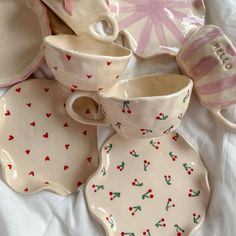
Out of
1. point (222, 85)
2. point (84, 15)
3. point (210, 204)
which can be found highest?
point (84, 15)

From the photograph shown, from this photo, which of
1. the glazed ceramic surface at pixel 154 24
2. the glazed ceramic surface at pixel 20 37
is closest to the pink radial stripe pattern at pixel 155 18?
the glazed ceramic surface at pixel 154 24

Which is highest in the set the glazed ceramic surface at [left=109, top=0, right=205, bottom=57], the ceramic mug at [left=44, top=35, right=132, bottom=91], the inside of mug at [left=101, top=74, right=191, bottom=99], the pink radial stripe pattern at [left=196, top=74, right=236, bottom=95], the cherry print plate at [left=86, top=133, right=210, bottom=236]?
the ceramic mug at [left=44, top=35, right=132, bottom=91]

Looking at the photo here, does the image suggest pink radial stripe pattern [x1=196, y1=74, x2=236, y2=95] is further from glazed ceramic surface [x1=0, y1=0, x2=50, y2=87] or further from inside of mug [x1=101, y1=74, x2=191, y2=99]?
glazed ceramic surface [x1=0, y1=0, x2=50, y2=87]

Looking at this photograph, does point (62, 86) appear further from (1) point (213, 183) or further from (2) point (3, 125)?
(1) point (213, 183)

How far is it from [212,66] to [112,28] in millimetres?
126

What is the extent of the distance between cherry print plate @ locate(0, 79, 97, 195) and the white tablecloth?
0.01m

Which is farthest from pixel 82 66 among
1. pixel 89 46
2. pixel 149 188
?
pixel 149 188

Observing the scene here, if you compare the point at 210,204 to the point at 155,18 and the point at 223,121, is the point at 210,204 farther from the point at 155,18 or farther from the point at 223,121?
the point at 155,18

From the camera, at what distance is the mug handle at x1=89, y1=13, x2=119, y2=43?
509 mm

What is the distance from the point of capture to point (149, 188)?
21.1 inches

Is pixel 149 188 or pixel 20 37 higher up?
pixel 20 37

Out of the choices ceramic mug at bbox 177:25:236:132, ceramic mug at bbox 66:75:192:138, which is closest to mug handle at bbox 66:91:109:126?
ceramic mug at bbox 66:75:192:138

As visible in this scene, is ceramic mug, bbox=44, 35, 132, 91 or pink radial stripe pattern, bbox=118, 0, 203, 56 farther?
pink radial stripe pattern, bbox=118, 0, 203, 56

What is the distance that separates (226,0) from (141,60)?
146 mm
